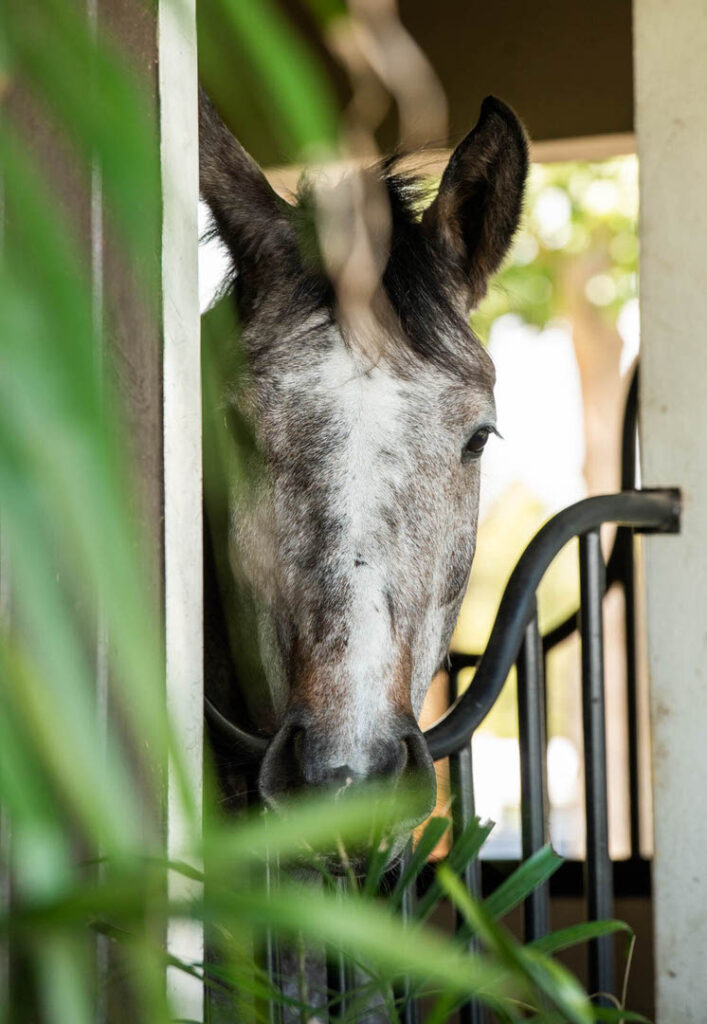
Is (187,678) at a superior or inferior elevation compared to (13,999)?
superior

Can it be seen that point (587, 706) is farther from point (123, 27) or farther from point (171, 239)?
point (123, 27)

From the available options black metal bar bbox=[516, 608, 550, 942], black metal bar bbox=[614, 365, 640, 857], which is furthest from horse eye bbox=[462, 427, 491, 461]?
black metal bar bbox=[614, 365, 640, 857]

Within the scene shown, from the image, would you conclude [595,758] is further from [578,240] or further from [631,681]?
[578,240]

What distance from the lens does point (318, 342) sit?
1.84 meters

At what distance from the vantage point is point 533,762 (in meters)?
1.78

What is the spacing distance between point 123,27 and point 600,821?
1.35 meters

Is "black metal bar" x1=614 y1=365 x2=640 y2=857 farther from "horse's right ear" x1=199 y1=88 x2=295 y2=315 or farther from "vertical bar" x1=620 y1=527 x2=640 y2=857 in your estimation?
"horse's right ear" x1=199 y1=88 x2=295 y2=315

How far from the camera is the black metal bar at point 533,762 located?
1730 mm

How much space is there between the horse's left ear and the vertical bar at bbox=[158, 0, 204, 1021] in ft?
3.19

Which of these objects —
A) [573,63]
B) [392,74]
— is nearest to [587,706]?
[392,74]

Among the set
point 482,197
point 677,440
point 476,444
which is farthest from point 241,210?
point 677,440

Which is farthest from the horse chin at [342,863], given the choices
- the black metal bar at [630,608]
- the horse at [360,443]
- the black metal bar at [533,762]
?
the black metal bar at [630,608]

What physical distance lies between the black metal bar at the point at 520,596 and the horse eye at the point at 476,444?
24 centimetres

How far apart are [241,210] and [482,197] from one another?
481 mm
